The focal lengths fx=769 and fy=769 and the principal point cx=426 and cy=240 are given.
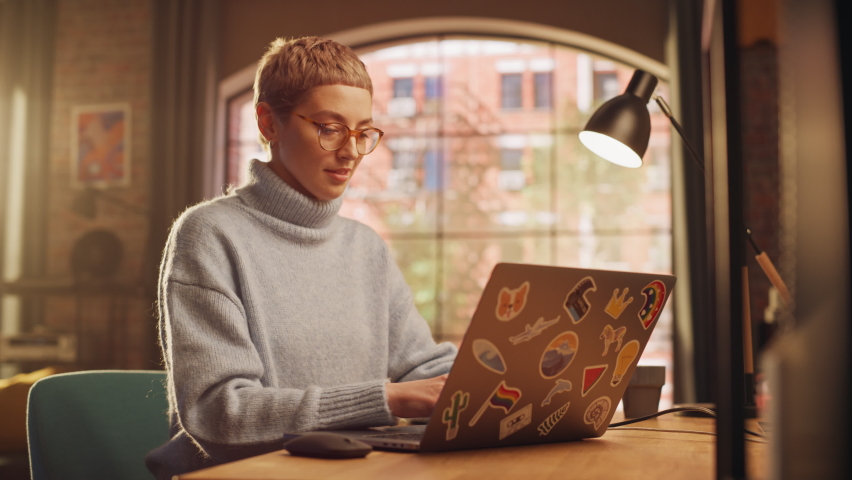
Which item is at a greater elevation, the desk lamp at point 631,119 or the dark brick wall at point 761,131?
the dark brick wall at point 761,131

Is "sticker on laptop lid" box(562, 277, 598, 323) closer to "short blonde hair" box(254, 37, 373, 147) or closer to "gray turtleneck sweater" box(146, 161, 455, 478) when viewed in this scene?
"gray turtleneck sweater" box(146, 161, 455, 478)

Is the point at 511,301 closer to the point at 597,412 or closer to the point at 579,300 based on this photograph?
the point at 579,300

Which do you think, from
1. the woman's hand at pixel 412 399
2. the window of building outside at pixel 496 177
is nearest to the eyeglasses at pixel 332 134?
the woman's hand at pixel 412 399

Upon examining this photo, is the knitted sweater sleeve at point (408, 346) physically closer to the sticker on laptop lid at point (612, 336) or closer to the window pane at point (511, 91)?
the sticker on laptop lid at point (612, 336)

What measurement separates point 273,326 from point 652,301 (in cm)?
63

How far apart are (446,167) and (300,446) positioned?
417 centimetres

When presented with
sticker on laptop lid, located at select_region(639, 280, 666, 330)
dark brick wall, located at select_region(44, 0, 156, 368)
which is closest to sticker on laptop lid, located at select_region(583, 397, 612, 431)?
sticker on laptop lid, located at select_region(639, 280, 666, 330)

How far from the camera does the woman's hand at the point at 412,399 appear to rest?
3.48 feet

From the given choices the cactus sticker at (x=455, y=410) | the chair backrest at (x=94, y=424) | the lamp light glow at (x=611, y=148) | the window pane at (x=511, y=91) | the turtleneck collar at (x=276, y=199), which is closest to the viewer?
the cactus sticker at (x=455, y=410)

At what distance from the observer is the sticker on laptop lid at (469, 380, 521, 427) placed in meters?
0.88

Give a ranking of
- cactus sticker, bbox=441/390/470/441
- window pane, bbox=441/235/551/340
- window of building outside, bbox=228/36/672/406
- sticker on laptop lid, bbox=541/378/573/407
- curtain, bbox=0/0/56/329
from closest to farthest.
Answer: cactus sticker, bbox=441/390/470/441 < sticker on laptop lid, bbox=541/378/573/407 < window of building outside, bbox=228/36/672/406 < window pane, bbox=441/235/551/340 < curtain, bbox=0/0/56/329

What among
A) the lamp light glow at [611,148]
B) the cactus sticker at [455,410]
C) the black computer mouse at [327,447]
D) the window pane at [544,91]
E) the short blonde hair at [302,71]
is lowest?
the black computer mouse at [327,447]

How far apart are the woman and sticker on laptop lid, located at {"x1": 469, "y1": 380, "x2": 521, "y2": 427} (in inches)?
6.9

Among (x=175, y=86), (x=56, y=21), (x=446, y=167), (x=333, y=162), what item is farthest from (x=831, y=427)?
(x=56, y=21)
